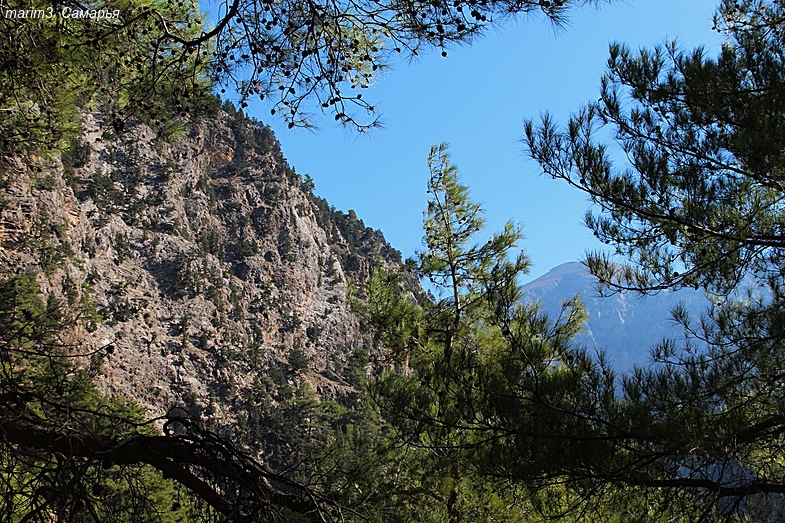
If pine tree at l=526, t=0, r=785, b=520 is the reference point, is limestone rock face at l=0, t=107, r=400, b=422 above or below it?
above

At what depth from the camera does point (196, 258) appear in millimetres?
54406

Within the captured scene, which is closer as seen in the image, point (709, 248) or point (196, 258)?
point (709, 248)

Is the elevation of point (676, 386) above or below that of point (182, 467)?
below

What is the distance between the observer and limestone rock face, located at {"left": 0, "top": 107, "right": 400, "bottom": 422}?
40.3 meters

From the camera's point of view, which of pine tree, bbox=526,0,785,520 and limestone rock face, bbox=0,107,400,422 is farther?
limestone rock face, bbox=0,107,400,422

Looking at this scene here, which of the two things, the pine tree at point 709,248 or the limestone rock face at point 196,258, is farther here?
the limestone rock face at point 196,258

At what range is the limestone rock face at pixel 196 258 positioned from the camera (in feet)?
132

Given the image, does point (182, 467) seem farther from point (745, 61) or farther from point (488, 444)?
point (745, 61)

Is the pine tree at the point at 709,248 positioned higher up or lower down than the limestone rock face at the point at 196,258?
lower down

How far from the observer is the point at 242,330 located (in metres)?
54.2

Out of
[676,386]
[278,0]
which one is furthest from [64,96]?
[676,386]

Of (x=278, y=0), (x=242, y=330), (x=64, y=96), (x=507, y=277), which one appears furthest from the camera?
(x=242, y=330)

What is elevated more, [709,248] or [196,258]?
[196,258]

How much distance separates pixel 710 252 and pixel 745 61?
1.06 m
